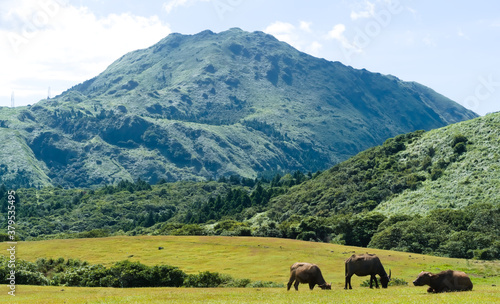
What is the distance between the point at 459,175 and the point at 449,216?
34.0 metres

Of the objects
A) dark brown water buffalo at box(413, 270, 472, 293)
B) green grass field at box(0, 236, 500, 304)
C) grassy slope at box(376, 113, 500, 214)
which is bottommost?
green grass field at box(0, 236, 500, 304)

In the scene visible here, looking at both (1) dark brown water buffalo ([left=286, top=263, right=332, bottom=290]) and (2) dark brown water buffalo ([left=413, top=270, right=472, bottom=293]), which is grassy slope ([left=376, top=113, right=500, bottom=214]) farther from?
(1) dark brown water buffalo ([left=286, top=263, right=332, bottom=290])

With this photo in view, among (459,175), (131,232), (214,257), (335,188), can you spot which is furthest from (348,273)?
(131,232)

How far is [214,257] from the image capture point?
239ft

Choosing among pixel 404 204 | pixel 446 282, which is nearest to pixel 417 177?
pixel 404 204

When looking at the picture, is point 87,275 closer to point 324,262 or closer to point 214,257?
point 214,257

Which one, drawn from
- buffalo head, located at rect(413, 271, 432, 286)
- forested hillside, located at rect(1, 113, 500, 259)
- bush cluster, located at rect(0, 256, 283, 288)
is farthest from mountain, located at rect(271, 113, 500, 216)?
buffalo head, located at rect(413, 271, 432, 286)

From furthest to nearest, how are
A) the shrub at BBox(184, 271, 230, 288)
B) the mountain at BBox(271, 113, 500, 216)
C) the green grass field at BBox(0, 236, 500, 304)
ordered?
1. the mountain at BBox(271, 113, 500, 216)
2. the shrub at BBox(184, 271, 230, 288)
3. the green grass field at BBox(0, 236, 500, 304)

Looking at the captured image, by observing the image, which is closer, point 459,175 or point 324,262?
point 324,262

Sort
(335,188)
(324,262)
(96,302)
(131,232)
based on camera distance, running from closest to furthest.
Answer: (96,302), (324,262), (335,188), (131,232)

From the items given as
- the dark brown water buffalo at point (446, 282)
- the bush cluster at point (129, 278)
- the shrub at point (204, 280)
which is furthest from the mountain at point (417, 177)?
the dark brown water buffalo at point (446, 282)

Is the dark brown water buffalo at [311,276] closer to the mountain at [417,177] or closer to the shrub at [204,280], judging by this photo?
the shrub at [204,280]

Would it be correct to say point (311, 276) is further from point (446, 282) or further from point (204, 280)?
point (204, 280)

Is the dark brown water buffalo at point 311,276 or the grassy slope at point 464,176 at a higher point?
the grassy slope at point 464,176
